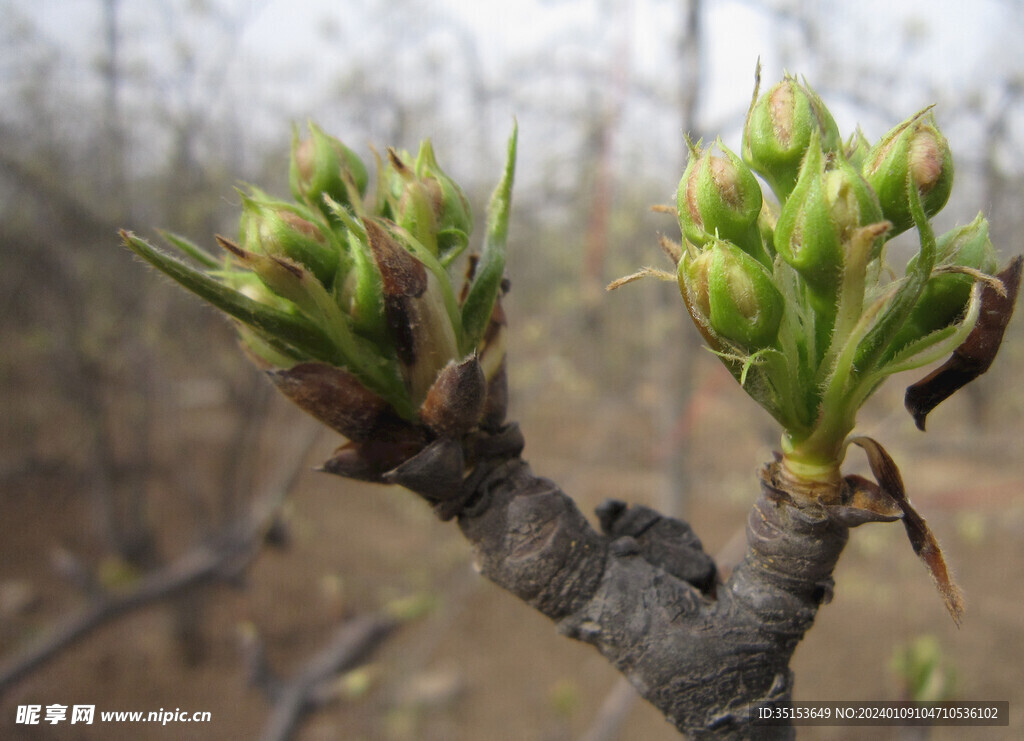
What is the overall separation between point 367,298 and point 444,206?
Answer: 166mm

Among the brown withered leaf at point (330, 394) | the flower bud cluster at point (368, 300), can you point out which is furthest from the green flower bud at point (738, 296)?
the brown withered leaf at point (330, 394)

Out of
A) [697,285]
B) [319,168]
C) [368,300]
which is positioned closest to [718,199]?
[697,285]

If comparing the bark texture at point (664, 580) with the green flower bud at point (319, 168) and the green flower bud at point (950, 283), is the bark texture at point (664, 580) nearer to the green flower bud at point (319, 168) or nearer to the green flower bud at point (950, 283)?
the green flower bud at point (950, 283)

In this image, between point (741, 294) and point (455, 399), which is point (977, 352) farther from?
point (455, 399)

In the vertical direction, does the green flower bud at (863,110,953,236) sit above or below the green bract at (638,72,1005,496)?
above

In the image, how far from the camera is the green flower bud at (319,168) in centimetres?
80

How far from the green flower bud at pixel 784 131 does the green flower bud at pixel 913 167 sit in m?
0.05

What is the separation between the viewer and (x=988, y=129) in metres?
4.19

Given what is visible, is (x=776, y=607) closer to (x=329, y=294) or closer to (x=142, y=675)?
(x=329, y=294)

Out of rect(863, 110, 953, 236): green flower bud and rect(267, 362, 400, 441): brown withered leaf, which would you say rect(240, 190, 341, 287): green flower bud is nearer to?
rect(267, 362, 400, 441): brown withered leaf

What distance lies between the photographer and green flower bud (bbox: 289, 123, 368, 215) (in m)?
0.80

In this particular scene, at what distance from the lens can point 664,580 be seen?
80cm

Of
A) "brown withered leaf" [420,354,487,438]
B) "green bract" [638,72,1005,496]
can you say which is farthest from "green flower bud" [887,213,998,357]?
"brown withered leaf" [420,354,487,438]

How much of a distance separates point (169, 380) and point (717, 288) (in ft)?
21.6
